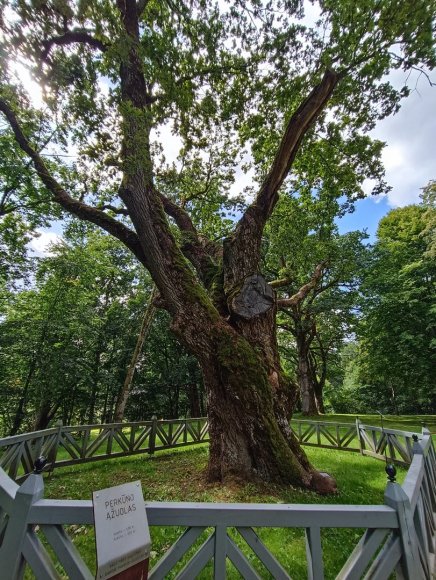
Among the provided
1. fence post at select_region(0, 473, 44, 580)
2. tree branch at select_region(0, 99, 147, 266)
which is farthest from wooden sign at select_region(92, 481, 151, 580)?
tree branch at select_region(0, 99, 147, 266)

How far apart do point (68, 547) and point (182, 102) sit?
595 cm

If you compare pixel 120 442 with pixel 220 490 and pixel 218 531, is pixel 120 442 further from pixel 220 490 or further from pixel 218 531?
pixel 218 531

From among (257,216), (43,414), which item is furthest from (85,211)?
(43,414)

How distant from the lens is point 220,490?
4.55 metres

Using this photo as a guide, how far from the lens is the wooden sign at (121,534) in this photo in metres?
1.37

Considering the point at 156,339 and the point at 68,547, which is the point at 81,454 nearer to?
the point at 68,547

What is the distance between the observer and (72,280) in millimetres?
13633

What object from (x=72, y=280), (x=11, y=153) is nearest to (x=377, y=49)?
(x=11, y=153)

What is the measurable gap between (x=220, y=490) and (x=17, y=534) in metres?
3.75

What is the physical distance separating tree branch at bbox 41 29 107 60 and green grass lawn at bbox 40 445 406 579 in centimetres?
698

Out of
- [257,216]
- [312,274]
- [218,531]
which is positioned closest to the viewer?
[218,531]

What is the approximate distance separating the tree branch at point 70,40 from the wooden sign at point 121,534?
5.93 m

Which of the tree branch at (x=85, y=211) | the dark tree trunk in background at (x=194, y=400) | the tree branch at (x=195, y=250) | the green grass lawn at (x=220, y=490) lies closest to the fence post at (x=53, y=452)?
the green grass lawn at (x=220, y=490)

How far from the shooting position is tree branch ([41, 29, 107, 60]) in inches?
178
